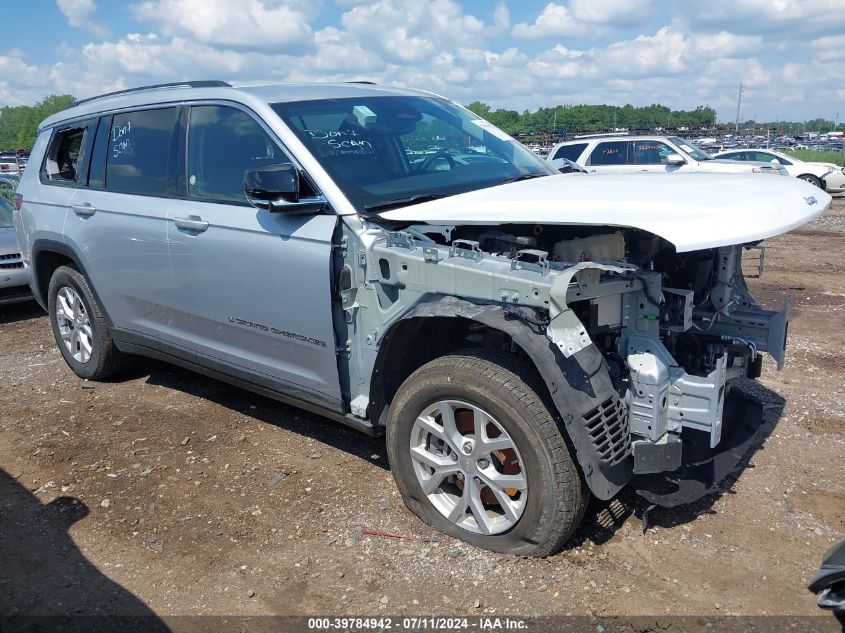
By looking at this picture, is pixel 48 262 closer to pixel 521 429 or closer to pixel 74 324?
pixel 74 324

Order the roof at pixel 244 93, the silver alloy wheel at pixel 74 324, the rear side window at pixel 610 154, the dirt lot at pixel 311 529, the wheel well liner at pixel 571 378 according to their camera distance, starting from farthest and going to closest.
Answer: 1. the rear side window at pixel 610 154
2. the silver alloy wheel at pixel 74 324
3. the roof at pixel 244 93
4. the dirt lot at pixel 311 529
5. the wheel well liner at pixel 571 378

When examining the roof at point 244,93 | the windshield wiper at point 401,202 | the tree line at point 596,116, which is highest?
the roof at point 244,93

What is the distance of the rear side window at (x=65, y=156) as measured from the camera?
5387 mm

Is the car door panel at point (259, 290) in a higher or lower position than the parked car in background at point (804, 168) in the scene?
higher

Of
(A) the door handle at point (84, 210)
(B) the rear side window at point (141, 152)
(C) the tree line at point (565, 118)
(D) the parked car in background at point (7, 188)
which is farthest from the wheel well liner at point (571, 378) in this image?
(C) the tree line at point (565, 118)

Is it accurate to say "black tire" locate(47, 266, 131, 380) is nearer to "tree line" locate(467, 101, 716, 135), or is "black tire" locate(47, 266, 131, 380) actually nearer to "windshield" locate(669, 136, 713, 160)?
"windshield" locate(669, 136, 713, 160)

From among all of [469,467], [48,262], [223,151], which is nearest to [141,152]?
[223,151]

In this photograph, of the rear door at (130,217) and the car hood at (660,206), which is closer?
the car hood at (660,206)

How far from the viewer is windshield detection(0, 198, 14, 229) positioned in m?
8.84

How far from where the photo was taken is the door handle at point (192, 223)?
13.5ft

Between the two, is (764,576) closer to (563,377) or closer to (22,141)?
(563,377)

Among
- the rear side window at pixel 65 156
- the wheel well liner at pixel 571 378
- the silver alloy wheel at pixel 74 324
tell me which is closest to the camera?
the wheel well liner at pixel 571 378

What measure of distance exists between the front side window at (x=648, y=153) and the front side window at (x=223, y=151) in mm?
12903

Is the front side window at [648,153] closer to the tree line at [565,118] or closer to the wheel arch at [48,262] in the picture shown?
the wheel arch at [48,262]
